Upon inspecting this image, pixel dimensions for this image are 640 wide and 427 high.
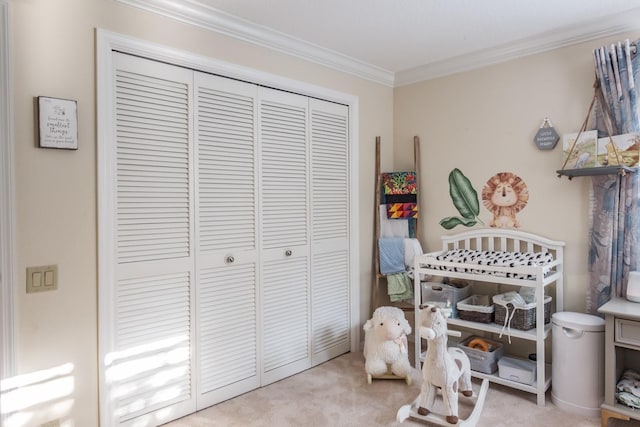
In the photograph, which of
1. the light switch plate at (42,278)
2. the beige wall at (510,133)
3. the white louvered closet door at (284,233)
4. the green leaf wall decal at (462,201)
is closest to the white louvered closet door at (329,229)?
the white louvered closet door at (284,233)

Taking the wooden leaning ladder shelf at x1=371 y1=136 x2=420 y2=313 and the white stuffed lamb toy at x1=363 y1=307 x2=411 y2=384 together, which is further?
the wooden leaning ladder shelf at x1=371 y1=136 x2=420 y2=313

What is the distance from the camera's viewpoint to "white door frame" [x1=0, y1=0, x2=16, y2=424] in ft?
5.76

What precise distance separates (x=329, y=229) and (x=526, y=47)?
1.90 meters

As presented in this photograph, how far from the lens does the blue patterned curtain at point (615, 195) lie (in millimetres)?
2416

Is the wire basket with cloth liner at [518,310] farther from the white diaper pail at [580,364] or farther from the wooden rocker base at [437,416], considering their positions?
the wooden rocker base at [437,416]

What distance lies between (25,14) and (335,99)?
1.98 meters

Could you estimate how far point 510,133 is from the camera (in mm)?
3002

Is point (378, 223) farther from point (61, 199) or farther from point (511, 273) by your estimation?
point (61, 199)

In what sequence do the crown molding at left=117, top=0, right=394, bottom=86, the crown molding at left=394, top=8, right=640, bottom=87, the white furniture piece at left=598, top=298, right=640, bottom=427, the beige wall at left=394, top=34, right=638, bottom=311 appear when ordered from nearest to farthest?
the white furniture piece at left=598, top=298, right=640, bottom=427, the crown molding at left=117, top=0, right=394, bottom=86, the crown molding at left=394, top=8, right=640, bottom=87, the beige wall at left=394, top=34, right=638, bottom=311

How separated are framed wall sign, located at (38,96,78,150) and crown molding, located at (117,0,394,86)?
639mm

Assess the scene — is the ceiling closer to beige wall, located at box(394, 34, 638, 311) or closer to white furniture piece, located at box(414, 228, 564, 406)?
beige wall, located at box(394, 34, 638, 311)

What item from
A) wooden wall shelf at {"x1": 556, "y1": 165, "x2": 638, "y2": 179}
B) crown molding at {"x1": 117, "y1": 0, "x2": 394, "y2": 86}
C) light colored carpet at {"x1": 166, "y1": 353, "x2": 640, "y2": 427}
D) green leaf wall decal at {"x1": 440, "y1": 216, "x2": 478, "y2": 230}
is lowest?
light colored carpet at {"x1": 166, "y1": 353, "x2": 640, "y2": 427}

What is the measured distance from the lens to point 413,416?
7.57 feet

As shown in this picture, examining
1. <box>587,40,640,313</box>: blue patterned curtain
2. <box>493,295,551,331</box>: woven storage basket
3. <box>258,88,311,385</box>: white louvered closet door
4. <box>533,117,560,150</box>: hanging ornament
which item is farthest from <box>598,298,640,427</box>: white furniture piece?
<box>258,88,311,385</box>: white louvered closet door
